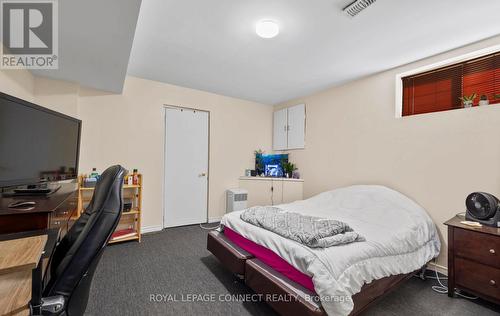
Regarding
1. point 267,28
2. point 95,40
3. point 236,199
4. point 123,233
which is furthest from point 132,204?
point 267,28

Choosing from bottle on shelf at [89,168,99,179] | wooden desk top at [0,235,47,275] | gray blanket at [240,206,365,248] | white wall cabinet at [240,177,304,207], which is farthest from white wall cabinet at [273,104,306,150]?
wooden desk top at [0,235,47,275]

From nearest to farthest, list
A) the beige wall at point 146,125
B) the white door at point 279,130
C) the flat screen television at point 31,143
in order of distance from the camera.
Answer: the flat screen television at point 31,143, the beige wall at point 146,125, the white door at point 279,130

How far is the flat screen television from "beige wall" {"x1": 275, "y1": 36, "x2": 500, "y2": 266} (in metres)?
3.53

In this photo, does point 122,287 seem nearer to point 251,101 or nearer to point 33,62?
point 33,62

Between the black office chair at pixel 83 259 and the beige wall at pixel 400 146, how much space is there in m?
3.10

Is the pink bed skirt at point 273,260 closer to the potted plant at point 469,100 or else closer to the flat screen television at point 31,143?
the flat screen television at point 31,143

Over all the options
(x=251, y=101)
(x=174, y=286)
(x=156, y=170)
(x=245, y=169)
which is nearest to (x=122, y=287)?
(x=174, y=286)

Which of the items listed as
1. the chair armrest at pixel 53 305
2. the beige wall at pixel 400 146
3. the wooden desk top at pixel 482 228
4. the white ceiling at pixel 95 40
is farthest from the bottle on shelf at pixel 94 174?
the wooden desk top at pixel 482 228

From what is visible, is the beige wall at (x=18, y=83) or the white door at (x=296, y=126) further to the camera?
the white door at (x=296, y=126)

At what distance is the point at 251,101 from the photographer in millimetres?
4621

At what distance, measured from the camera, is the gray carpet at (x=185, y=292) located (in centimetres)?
173

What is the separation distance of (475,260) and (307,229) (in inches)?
59.1

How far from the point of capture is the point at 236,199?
13.1 feet

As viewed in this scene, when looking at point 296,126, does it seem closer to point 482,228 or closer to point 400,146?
point 400,146
